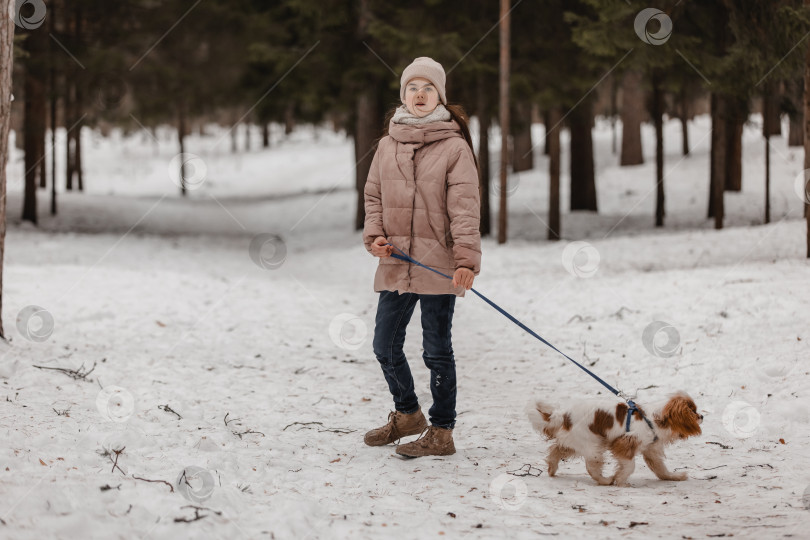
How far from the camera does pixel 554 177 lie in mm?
15633

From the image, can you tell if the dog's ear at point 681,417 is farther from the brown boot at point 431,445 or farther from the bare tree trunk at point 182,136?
the bare tree trunk at point 182,136

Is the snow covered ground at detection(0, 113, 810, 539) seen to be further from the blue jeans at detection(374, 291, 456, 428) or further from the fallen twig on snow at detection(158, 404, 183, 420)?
the blue jeans at detection(374, 291, 456, 428)

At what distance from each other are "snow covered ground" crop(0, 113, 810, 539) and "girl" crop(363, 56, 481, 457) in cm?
78

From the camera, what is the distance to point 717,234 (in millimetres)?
14047

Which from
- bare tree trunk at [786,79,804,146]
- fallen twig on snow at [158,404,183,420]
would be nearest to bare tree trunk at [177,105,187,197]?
bare tree trunk at [786,79,804,146]

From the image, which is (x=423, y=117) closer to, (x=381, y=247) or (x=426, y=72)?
(x=426, y=72)

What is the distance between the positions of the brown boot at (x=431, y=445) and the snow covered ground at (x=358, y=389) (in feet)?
0.26

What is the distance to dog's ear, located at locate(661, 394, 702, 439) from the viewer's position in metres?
4.32

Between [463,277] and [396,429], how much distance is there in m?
1.27

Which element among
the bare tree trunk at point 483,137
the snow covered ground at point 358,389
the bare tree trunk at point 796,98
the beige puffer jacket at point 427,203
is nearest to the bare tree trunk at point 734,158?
the bare tree trunk at point 796,98

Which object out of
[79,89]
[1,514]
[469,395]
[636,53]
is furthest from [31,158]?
[1,514]

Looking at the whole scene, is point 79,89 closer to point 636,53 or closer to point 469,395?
point 636,53

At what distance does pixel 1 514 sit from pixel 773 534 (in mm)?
3507

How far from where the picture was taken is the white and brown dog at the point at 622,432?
4.35m
